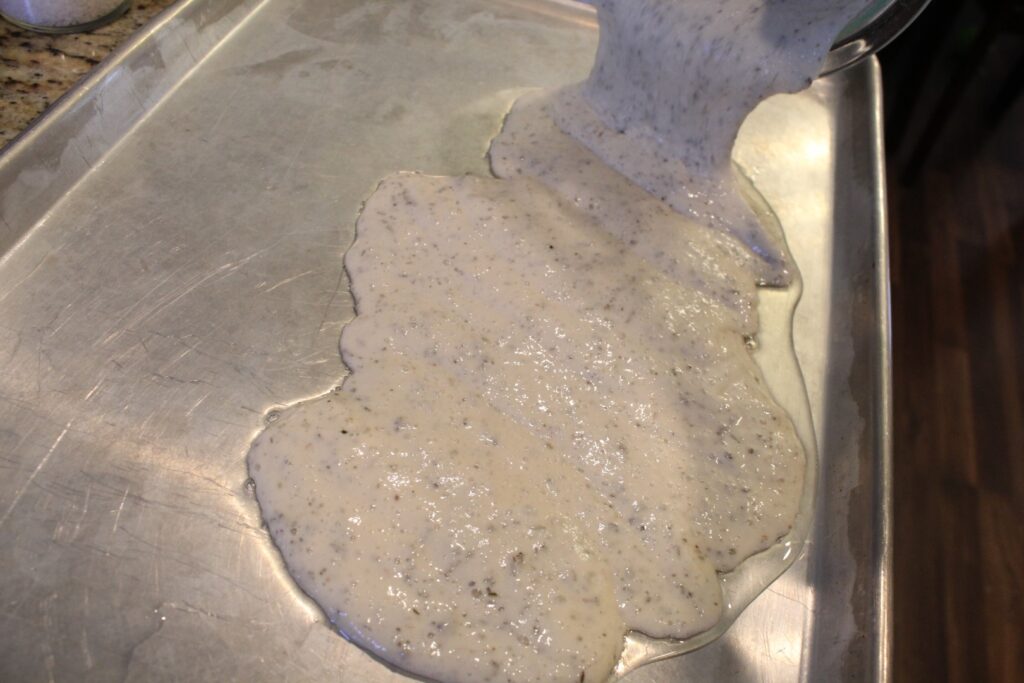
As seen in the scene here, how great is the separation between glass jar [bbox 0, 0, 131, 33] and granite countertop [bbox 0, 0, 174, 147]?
0.04ft

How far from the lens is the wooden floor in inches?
59.2

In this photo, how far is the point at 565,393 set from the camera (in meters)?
1.09

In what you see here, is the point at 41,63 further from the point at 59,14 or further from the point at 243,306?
the point at 243,306

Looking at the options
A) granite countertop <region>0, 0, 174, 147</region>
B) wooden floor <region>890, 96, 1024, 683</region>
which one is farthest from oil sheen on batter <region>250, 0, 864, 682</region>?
wooden floor <region>890, 96, 1024, 683</region>

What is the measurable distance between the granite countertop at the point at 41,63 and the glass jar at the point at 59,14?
0.5 inches

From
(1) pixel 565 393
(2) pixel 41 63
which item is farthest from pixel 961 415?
(2) pixel 41 63

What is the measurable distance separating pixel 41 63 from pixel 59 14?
0.31 ft

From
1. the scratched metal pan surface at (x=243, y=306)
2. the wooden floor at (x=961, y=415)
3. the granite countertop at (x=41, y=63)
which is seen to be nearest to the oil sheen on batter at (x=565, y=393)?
the scratched metal pan surface at (x=243, y=306)

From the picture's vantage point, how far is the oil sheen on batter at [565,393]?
36.0 inches

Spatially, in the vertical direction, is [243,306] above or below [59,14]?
below

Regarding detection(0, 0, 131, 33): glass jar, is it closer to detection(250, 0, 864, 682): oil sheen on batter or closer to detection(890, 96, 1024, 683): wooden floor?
detection(250, 0, 864, 682): oil sheen on batter

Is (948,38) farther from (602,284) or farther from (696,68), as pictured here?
(602,284)

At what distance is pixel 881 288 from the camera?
1234 mm

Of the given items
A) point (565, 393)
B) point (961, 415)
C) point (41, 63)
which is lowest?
point (961, 415)
